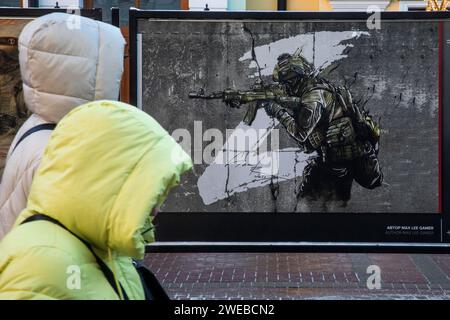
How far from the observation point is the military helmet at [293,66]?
554 cm

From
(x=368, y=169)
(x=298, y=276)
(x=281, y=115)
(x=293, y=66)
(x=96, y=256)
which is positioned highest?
(x=293, y=66)

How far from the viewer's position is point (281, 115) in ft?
18.5

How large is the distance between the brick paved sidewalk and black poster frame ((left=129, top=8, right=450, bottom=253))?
2175mm

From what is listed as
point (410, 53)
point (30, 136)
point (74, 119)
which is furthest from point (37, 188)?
point (410, 53)

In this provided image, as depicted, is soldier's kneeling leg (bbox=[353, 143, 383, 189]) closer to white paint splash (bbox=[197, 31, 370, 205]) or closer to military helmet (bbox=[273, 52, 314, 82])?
white paint splash (bbox=[197, 31, 370, 205])

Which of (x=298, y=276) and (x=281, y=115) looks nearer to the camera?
(x=281, y=115)

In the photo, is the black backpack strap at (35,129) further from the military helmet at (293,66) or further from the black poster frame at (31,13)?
the military helmet at (293,66)

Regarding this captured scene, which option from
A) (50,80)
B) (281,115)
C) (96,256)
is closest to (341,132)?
(281,115)

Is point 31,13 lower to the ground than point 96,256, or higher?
higher

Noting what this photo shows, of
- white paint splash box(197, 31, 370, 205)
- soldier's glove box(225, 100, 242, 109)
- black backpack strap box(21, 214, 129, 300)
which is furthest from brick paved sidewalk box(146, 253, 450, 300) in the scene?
black backpack strap box(21, 214, 129, 300)

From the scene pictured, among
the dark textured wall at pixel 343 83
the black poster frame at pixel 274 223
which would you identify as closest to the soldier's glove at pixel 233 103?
the dark textured wall at pixel 343 83

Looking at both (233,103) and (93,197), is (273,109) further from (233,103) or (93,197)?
(93,197)

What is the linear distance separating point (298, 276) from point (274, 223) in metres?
3.38
